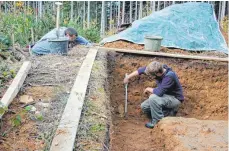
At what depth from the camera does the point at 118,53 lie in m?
7.73

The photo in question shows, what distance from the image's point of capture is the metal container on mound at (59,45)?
692cm

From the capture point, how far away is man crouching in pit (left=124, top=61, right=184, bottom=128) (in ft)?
21.1

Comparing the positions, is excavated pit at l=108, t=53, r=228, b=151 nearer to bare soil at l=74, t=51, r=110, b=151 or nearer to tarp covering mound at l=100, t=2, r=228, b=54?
tarp covering mound at l=100, t=2, r=228, b=54

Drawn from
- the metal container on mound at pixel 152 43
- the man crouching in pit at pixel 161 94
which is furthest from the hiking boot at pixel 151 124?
the metal container on mound at pixel 152 43

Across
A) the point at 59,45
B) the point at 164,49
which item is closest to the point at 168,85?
the point at 164,49

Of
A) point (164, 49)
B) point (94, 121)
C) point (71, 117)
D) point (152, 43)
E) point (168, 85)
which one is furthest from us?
point (164, 49)

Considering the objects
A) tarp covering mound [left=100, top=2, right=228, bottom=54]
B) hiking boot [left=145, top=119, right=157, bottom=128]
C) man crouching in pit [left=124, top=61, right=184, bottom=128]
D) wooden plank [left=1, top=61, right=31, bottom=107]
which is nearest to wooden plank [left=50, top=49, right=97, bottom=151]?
wooden plank [left=1, top=61, right=31, bottom=107]

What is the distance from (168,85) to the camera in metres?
6.47

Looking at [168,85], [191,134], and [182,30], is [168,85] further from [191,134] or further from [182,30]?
[182,30]

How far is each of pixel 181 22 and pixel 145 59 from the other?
2.06 meters

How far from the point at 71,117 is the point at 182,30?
587cm

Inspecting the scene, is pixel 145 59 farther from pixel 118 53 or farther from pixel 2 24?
Result: pixel 2 24

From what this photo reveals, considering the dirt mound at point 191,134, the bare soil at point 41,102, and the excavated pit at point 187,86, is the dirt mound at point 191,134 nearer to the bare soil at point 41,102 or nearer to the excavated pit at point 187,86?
the excavated pit at point 187,86

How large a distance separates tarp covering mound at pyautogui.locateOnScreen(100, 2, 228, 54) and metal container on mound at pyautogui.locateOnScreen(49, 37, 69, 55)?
1.70m
